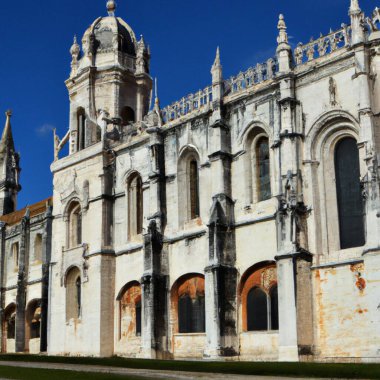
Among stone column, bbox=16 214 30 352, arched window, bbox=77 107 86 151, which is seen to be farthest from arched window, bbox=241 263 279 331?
stone column, bbox=16 214 30 352

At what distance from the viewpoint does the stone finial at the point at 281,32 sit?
98.4 ft

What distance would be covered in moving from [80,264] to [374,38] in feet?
63.9

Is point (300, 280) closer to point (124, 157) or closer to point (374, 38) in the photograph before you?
point (374, 38)

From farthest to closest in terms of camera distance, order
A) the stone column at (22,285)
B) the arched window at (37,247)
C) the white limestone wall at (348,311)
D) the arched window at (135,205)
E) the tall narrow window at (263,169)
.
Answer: the arched window at (37,247)
the stone column at (22,285)
the arched window at (135,205)
the tall narrow window at (263,169)
the white limestone wall at (348,311)

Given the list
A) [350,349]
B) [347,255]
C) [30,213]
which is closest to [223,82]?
[347,255]

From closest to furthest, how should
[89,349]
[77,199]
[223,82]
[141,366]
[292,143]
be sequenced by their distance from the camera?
[141,366] → [292,143] → [223,82] → [89,349] → [77,199]

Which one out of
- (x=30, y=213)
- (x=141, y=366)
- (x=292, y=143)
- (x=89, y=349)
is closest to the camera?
(x=141, y=366)

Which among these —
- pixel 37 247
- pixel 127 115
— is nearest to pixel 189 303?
pixel 127 115

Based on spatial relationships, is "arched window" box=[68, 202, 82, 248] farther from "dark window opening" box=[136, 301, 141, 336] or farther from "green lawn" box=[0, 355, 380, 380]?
"green lawn" box=[0, 355, 380, 380]

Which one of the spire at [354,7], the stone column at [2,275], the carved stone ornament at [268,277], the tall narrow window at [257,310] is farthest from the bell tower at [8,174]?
the spire at [354,7]

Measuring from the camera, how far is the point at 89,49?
136ft

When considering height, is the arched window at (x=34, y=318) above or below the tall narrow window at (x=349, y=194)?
below

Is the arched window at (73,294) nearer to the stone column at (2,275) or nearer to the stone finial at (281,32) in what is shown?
the stone column at (2,275)

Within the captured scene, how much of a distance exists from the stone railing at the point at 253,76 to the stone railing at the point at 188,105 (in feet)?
3.95
